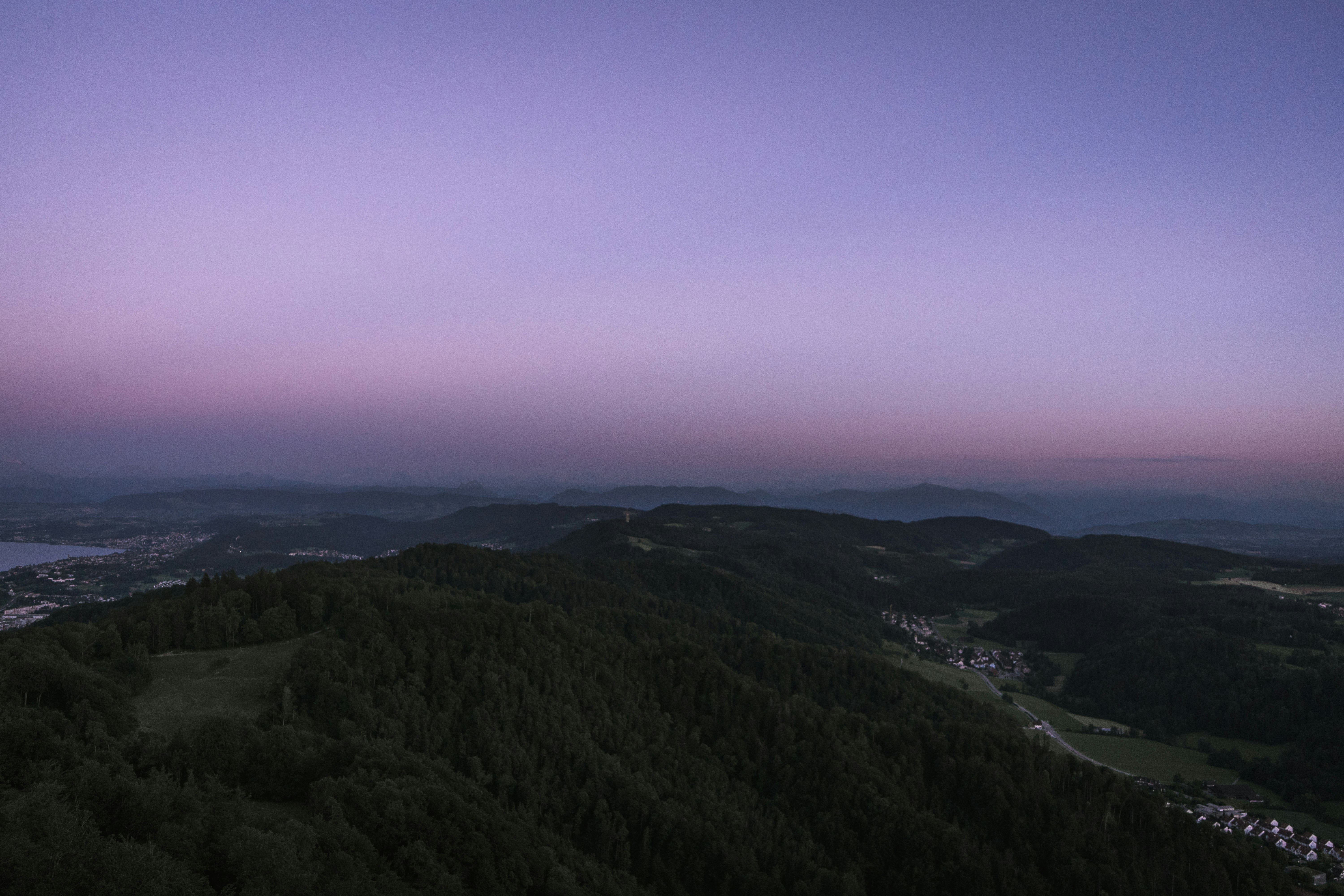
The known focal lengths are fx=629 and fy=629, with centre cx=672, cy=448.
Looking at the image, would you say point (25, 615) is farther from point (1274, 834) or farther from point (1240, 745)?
point (1240, 745)

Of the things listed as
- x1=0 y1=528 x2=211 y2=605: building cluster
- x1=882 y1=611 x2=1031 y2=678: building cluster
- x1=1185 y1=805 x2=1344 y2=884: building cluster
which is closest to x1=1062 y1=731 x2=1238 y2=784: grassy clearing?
x1=1185 y1=805 x2=1344 y2=884: building cluster

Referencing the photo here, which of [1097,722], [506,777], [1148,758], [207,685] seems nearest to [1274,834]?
[1148,758]

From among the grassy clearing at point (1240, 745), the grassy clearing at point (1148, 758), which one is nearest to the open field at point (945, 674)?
the grassy clearing at point (1148, 758)

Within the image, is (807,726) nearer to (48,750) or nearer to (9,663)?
(48,750)

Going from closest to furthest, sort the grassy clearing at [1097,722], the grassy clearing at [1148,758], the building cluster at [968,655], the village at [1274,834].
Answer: the village at [1274,834] < the grassy clearing at [1148,758] < the grassy clearing at [1097,722] < the building cluster at [968,655]

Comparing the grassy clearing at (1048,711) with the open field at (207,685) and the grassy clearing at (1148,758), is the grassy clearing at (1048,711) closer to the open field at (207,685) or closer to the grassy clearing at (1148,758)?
the grassy clearing at (1148,758)

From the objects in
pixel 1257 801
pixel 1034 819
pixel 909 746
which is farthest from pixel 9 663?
pixel 1257 801
